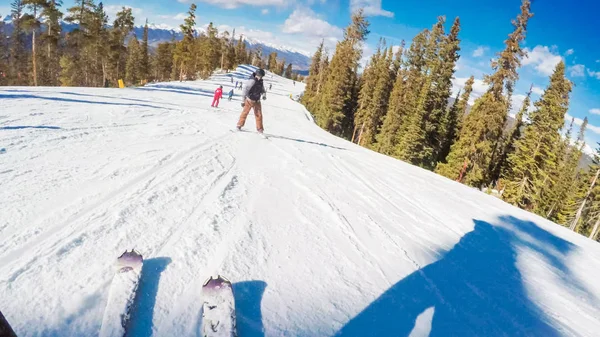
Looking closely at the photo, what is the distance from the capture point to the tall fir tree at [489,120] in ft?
78.2

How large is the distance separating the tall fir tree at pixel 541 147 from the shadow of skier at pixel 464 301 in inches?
1050

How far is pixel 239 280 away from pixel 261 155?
4531mm

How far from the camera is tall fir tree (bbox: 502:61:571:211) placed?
2653 cm

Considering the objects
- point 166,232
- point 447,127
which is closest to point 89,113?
point 166,232

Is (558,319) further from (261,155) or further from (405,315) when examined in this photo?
(261,155)

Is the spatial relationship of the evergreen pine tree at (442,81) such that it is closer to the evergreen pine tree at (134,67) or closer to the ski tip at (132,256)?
the ski tip at (132,256)

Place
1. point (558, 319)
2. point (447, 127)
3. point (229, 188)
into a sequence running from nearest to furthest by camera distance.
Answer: point (558, 319), point (229, 188), point (447, 127)

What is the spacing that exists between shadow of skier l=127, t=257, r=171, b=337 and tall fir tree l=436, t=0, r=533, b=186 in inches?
1126

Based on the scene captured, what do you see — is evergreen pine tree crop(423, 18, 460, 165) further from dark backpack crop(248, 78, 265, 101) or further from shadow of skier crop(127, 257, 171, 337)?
shadow of skier crop(127, 257, 171, 337)

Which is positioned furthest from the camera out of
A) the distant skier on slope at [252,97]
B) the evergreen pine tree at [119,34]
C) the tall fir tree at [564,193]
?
the evergreen pine tree at [119,34]

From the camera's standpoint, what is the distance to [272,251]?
10.8ft

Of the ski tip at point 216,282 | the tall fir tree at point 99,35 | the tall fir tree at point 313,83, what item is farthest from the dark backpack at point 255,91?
the tall fir tree at point 313,83

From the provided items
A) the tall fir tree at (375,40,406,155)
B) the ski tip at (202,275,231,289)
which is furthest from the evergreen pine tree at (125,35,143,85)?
the ski tip at (202,275,231,289)

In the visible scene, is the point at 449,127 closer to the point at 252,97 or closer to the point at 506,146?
the point at 506,146
